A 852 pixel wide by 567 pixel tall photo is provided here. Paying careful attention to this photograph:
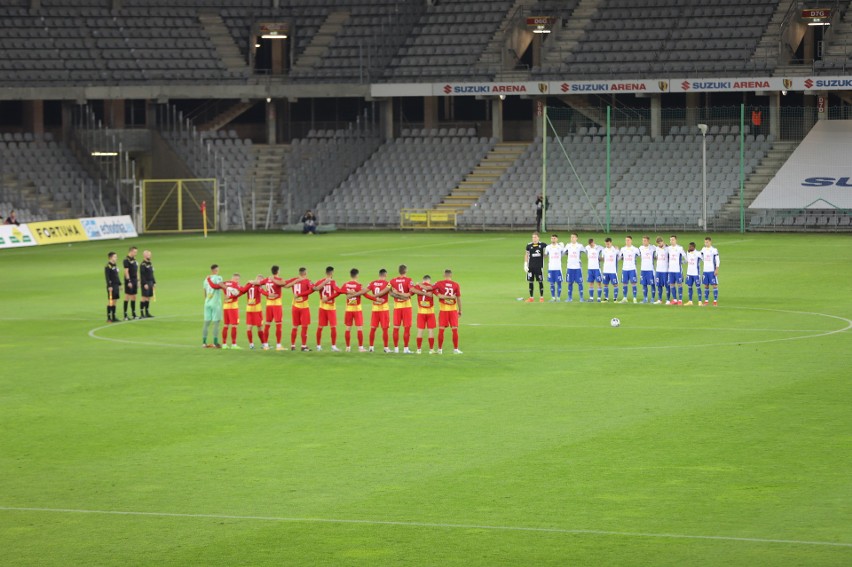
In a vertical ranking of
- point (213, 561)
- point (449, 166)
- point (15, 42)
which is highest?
point (15, 42)

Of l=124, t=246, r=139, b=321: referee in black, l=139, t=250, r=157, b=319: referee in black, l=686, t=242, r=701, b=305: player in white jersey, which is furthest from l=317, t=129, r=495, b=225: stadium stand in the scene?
l=124, t=246, r=139, b=321: referee in black

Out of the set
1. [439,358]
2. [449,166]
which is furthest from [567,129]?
[439,358]

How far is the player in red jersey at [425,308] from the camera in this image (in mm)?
24906

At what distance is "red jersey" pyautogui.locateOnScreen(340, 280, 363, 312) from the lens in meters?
25.0

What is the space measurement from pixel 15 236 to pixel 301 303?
32.6 m

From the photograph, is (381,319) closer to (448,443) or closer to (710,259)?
(448,443)

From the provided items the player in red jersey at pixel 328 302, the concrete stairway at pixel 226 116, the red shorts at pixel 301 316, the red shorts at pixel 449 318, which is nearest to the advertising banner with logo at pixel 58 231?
the concrete stairway at pixel 226 116

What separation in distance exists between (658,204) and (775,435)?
141ft

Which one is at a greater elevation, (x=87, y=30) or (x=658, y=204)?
(x=87, y=30)

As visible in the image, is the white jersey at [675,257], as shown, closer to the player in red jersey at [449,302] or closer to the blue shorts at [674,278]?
the blue shorts at [674,278]

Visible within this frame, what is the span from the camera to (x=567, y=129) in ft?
220

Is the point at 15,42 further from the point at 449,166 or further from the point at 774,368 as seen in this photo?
the point at 774,368

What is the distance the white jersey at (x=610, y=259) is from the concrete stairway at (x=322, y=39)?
38.7 meters

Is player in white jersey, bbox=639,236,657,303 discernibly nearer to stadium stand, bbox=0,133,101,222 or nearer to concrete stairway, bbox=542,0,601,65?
stadium stand, bbox=0,133,101,222
